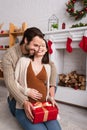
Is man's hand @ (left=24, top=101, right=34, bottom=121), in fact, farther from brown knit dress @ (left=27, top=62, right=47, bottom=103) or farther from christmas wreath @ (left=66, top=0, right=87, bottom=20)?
christmas wreath @ (left=66, top=0, right=87, bottom=20)

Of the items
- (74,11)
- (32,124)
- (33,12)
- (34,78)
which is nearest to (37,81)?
(34,78)

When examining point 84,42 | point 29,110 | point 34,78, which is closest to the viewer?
point 29,110

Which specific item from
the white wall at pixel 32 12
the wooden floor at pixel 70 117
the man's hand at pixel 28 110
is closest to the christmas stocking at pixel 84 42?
the white wall at pixel 32 12

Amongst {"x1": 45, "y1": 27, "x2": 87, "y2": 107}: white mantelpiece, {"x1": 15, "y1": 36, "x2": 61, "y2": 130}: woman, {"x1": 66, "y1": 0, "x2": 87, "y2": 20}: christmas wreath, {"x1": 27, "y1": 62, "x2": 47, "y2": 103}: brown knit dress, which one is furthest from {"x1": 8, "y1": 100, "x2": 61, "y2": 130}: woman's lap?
{"x1": 66, "y1": 0, "x2": 87, "y2": 20}: christmas wreath

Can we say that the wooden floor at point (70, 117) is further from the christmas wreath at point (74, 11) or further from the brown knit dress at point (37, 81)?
the christmas wreath at point (74, 11)

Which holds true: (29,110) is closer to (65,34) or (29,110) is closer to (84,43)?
(84,43)

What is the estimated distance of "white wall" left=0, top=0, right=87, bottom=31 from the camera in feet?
8.64

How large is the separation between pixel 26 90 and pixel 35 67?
177 millimetres

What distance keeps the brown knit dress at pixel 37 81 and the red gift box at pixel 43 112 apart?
79 mm

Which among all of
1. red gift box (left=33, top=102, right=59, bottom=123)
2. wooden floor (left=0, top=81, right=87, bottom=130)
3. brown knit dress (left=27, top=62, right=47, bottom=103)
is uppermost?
brown knit dress (left=27, top=62, right=47, bottom=103)

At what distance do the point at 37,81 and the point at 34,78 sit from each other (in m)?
0.03

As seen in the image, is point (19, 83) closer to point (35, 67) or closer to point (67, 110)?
point (35, 67)

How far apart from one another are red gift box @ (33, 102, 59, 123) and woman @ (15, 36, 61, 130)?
52 millimetres

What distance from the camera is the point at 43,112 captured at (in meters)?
0.97
